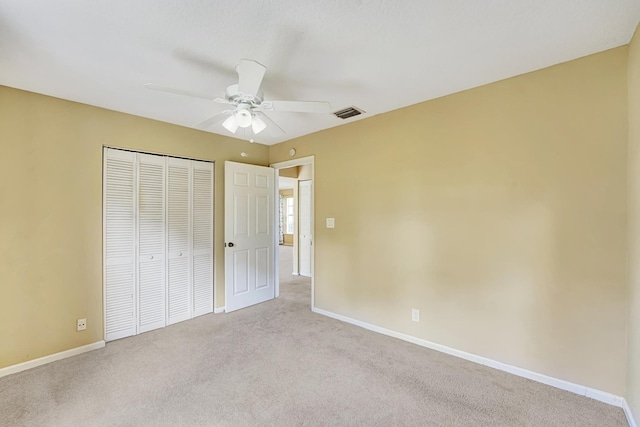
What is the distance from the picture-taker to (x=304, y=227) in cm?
599

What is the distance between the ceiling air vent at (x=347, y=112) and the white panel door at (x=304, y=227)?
2.72 m

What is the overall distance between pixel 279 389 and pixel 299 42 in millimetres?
2558

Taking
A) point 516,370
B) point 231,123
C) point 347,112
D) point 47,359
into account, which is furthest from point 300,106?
point 47,359

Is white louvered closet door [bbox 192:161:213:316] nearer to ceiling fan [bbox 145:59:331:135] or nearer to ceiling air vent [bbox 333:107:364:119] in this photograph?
ceiling fan [bbox 145:59:331:135]

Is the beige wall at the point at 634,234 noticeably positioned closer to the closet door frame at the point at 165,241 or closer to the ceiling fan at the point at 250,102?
the ceiling fan at the point at 250,102

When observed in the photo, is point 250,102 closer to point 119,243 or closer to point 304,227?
point 119,243

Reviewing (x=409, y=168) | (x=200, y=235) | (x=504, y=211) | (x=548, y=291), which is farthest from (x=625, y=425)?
(x=200, y=235)

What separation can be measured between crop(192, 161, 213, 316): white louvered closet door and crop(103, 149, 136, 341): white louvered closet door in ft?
2.32

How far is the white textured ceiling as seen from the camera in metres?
1.55

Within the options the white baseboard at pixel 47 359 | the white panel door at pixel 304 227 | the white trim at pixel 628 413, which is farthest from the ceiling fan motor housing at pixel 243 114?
the white panel door at pixel 304 227

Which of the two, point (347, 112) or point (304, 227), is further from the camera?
point (304, 227)

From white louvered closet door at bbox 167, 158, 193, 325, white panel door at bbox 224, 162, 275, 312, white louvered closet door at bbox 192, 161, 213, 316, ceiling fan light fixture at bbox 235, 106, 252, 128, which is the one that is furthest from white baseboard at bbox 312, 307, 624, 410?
ceiling fan light fixture at bbox 235, 106, 252, 128

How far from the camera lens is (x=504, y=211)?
236 cm

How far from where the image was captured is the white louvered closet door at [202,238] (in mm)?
3660
